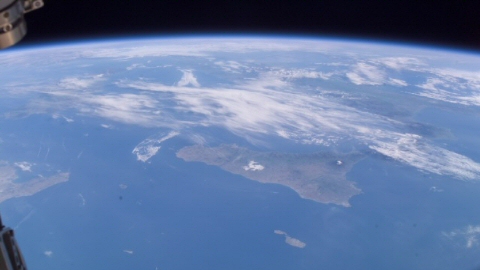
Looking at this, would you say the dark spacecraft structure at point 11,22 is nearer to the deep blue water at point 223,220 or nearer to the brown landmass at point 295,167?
the deep blue water at point 223,220

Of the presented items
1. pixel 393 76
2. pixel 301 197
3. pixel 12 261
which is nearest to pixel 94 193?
pixel 301 197

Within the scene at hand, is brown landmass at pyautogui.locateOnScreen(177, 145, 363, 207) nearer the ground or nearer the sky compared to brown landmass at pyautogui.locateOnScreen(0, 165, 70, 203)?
nearer the ground

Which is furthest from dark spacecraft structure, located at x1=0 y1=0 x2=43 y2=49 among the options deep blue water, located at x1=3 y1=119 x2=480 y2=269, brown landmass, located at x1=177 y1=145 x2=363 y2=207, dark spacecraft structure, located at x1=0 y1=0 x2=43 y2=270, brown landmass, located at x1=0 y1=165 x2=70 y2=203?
brown landmass, located at x1=0 y1=165 x2=70 y2=203

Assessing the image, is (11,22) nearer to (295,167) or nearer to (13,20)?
(13,20)

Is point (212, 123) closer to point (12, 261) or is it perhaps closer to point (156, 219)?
point (156, 219)

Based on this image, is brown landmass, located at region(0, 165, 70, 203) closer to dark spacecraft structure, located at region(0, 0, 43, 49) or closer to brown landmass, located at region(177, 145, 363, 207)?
brown landmass, located at region(177, 145, 363, 207)

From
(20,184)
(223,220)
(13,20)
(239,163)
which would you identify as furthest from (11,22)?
(239,163)
